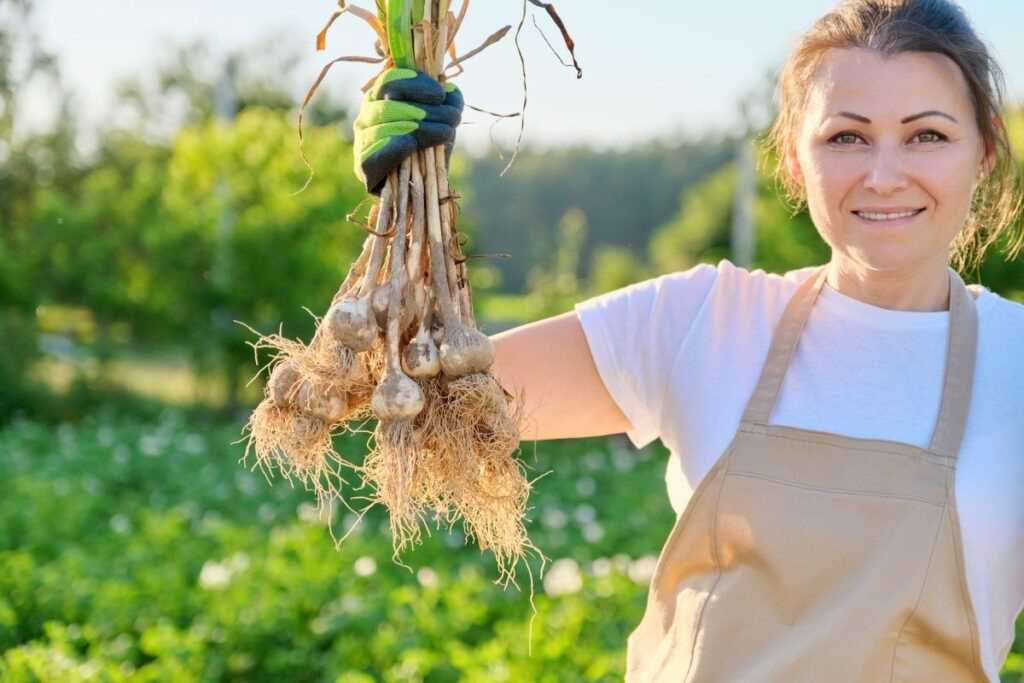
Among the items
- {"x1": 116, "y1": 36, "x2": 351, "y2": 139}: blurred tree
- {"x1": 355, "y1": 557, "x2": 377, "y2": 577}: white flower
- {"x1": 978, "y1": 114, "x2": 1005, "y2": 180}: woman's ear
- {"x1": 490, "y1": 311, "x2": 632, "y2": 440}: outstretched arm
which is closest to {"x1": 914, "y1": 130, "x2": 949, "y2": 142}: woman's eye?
{"x1": 978, "y1": 114, "x2": 1005, "y2": 180}: woman's ear

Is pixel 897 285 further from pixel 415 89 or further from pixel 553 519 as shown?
pixel 553 519

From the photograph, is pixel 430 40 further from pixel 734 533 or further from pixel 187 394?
pixel 187 394

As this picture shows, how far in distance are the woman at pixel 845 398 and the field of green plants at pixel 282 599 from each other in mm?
201

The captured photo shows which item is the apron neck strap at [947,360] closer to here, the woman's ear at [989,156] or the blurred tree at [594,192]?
the woman's ear at [989,156]

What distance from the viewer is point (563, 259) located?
923 centimetres

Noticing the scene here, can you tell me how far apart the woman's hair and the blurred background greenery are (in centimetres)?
53

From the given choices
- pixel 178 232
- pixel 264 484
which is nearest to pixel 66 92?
pixel 178 232

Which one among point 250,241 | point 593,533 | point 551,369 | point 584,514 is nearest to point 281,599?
point 551,369

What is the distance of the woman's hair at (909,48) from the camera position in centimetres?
143

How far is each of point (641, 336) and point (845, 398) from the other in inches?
10.3

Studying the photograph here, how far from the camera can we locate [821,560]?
1.39 metres

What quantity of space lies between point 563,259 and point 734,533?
7.85m

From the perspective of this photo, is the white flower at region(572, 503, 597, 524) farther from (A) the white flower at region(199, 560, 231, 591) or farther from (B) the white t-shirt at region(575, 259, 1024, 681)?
(B) the white t-shirt at region(575, 259, 1024, 681)

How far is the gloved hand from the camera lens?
1217 mm
